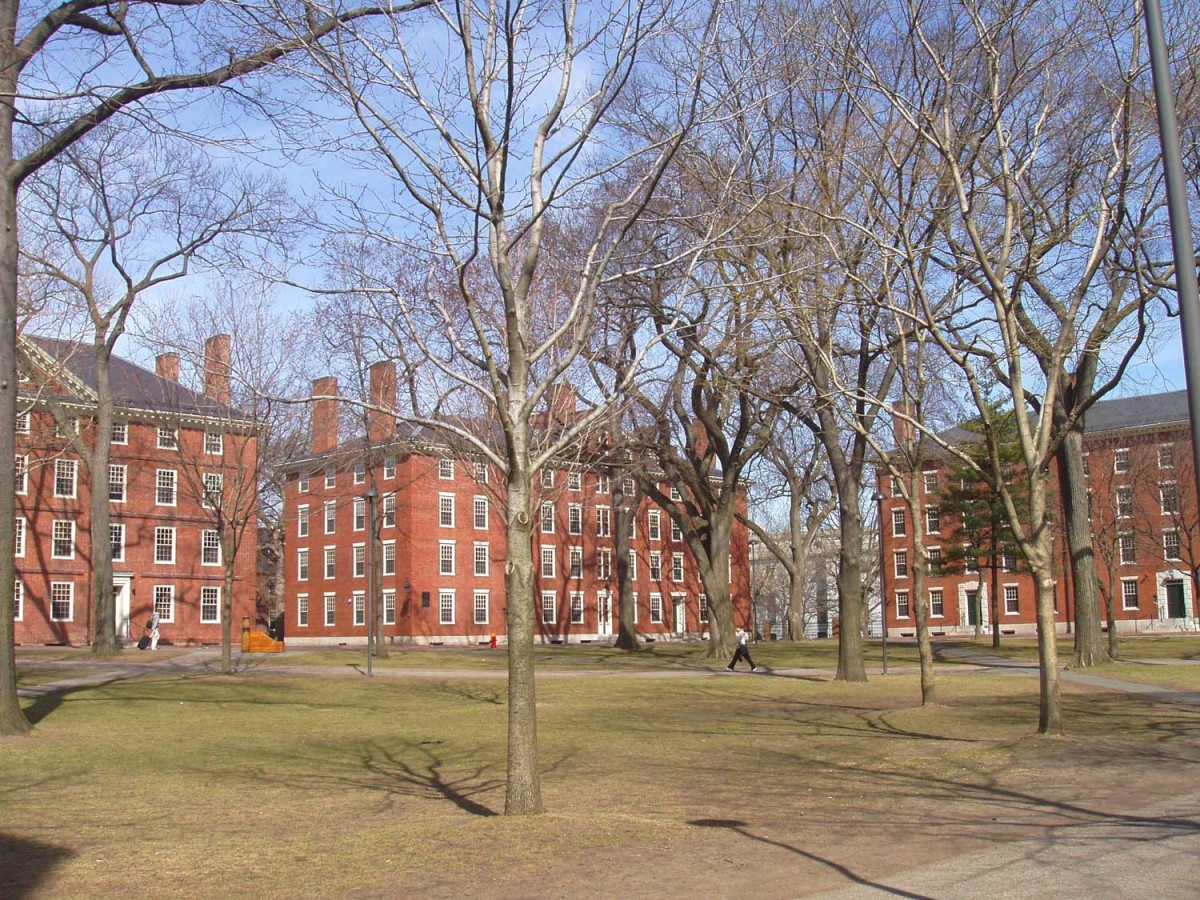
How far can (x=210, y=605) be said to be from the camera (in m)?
59.6

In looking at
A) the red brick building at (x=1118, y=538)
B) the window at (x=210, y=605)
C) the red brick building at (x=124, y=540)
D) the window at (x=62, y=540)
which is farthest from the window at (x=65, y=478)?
the red brick building at (x=1118, y=538)

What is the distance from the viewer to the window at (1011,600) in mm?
80000

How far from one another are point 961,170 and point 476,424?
1235 centimetres

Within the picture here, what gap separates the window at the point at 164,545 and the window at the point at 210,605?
2.42 meters

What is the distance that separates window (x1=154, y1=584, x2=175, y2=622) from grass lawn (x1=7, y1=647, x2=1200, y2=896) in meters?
34.9

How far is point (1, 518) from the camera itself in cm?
1616

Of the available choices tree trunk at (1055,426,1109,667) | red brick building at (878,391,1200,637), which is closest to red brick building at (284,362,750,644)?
red brick building at (878,391,1200,637)

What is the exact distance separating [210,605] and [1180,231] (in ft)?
193

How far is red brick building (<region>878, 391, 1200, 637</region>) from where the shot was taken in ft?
175

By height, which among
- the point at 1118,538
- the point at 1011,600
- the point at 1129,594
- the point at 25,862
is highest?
the point at 1118,538

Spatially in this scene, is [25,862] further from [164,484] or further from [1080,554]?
[164,484]

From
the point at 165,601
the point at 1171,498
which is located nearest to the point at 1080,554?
the point at 1171,498

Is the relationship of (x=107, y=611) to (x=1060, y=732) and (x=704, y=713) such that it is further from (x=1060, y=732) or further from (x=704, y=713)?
(x=1060, y=732)

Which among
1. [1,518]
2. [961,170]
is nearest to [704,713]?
[961,170]
